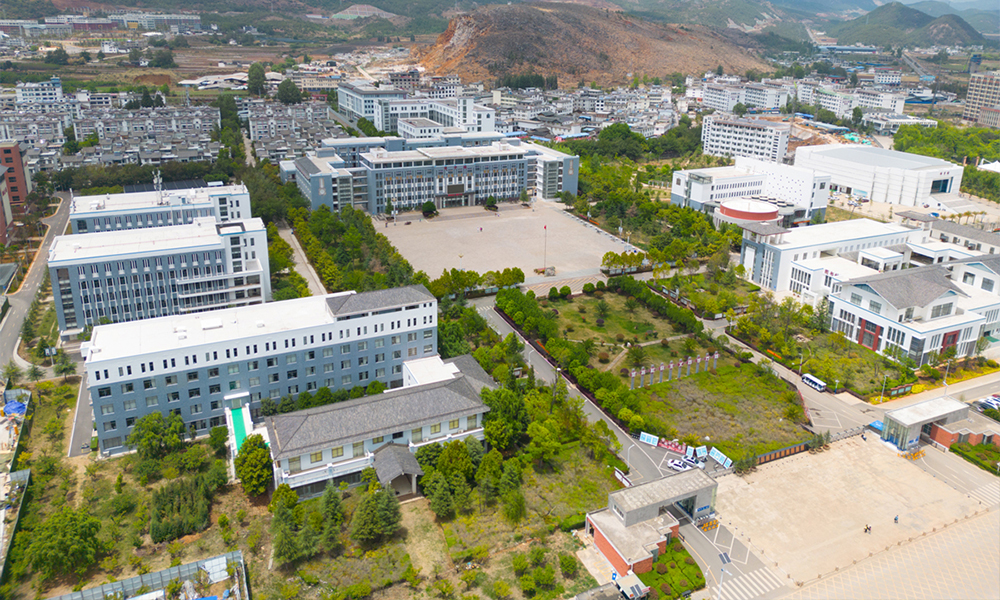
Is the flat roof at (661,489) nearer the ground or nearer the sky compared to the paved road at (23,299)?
nearer the ground

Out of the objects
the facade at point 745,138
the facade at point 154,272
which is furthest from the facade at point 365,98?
the facade at point 154,272

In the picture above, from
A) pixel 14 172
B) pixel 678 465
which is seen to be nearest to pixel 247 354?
pixel 678 465

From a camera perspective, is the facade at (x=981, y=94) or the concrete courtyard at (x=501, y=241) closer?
the concrete courtyard at (x=501, y=241)

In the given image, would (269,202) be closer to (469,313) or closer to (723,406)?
(469,313)

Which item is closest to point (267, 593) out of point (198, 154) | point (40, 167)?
point (198, 154)

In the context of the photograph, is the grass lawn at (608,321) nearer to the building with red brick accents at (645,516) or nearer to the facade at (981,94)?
the building with red brick accents at (645,516)
